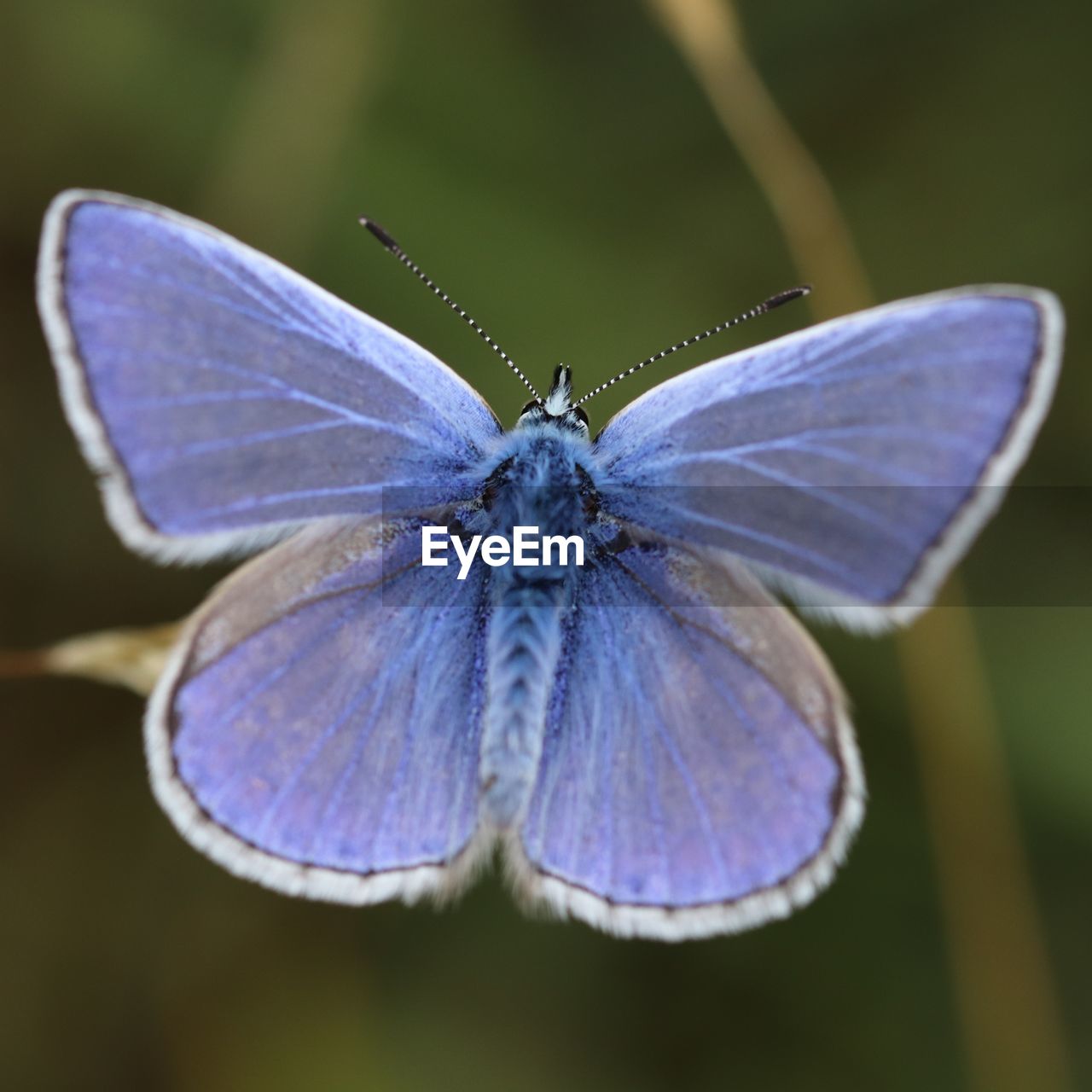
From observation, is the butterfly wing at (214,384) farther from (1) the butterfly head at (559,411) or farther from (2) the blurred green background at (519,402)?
(2) the blurred green background at (519,402)

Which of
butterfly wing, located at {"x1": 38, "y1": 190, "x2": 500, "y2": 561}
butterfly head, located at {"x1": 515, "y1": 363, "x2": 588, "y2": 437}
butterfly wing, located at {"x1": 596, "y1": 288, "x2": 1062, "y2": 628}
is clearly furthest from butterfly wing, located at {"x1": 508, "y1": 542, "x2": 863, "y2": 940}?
butterfly wing, located at {"x1": 38, "y1": 190, "x2": 500, "y2": 561}

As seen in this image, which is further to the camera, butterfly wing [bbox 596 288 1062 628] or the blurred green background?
the blurred green background

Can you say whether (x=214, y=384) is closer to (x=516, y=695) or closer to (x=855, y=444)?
(x=516, y=695)

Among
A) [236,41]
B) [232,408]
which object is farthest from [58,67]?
[232,408]

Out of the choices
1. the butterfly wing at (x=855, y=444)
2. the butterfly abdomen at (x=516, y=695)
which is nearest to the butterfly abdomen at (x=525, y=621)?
the butterfly abdomen at (x=516, y=695)

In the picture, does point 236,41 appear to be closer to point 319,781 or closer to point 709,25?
point 709,25

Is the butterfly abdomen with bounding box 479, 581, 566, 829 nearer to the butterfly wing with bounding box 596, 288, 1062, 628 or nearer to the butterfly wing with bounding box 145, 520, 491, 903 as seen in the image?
the butterfly wing with bounding box 145, 520, 491, 903
